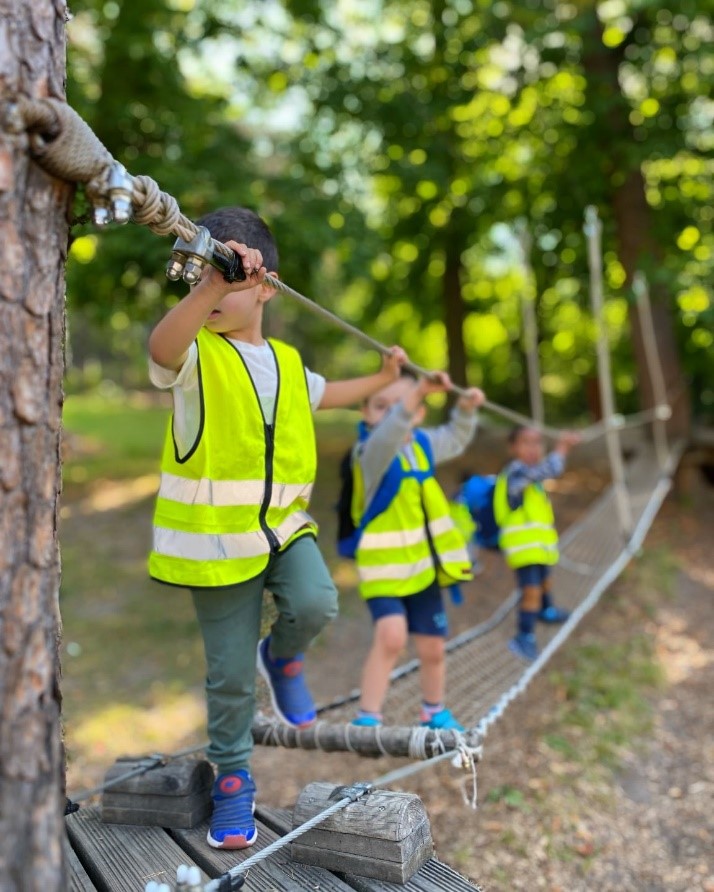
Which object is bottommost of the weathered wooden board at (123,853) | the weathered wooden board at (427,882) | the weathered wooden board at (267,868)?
the weathered wooden board at (123,853)

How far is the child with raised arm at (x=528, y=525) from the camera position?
4234 mm

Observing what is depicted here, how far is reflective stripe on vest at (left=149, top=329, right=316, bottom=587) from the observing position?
207 cm

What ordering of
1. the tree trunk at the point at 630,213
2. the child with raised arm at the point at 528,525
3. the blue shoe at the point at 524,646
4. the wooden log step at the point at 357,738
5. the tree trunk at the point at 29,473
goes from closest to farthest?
the tree trunk at the point at 29,473 → the wooden log step at the point at 357,738 → the blue shoe at the point at 524,646 → the child with raised arm at the point at 528,525 → the tree trunk at the point at 630,213

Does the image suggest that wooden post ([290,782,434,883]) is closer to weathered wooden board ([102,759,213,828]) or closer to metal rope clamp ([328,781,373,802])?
metal rope clamp ([328,781,373,802])

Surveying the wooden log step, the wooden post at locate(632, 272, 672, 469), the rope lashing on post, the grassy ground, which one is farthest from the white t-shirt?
the wooden post at locate(632, 272, 672, 469)

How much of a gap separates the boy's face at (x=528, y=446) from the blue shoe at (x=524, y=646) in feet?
2.81

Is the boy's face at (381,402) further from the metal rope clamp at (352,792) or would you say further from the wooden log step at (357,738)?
the metal rope clamp at (352,792)

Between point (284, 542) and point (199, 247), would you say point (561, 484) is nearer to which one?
point (284, 542)

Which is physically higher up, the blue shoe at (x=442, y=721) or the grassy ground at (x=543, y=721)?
the blue shoe at (x=442, y=721)

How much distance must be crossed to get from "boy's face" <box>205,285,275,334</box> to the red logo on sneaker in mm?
1111

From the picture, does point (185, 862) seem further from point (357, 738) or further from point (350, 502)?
point (350, 502)

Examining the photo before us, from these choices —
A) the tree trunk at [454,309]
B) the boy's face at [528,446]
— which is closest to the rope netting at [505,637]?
the boy's face at [528,446]

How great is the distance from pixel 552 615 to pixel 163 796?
2.96m

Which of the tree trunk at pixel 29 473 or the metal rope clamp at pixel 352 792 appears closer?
the tree trunk at pixel 29 473
